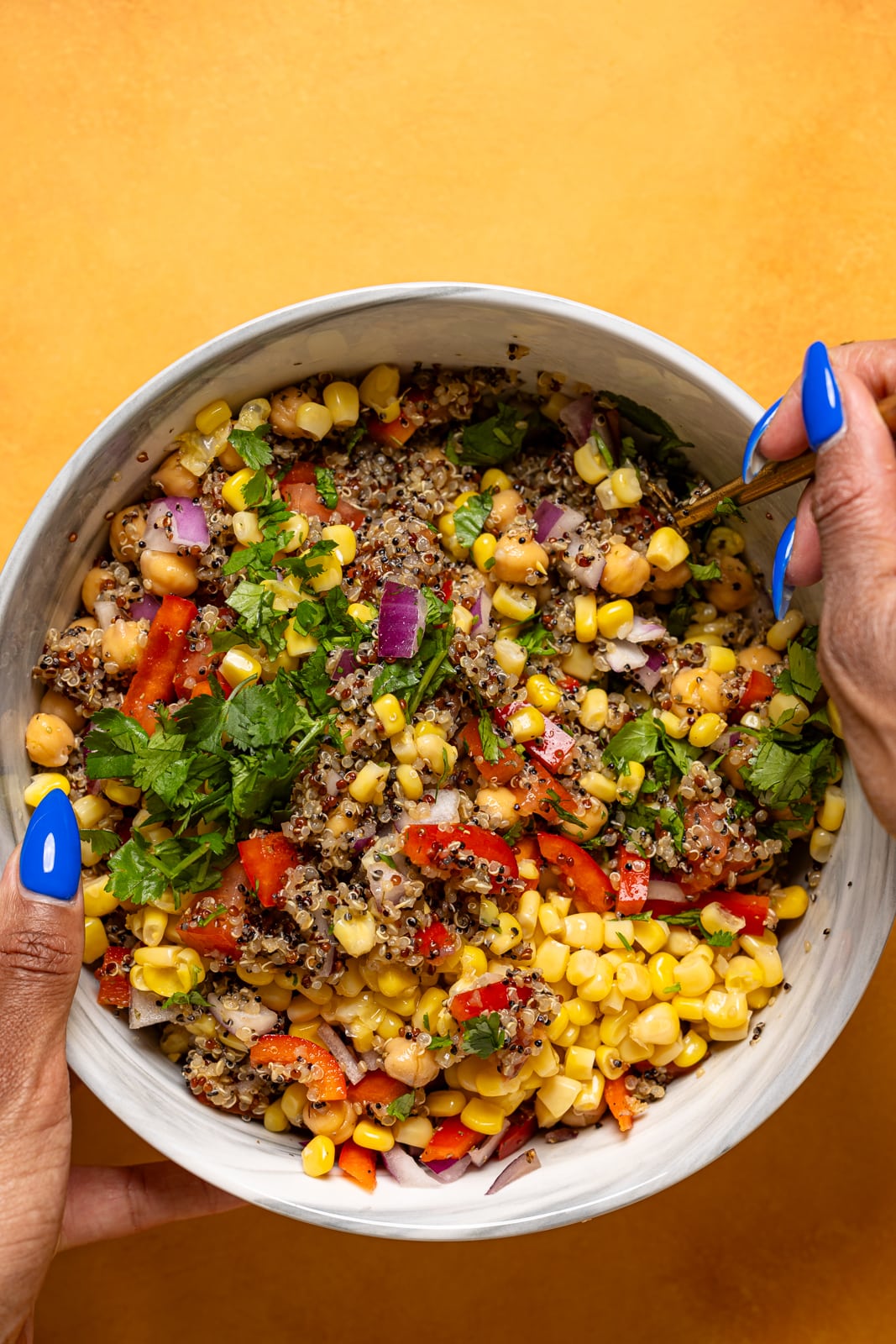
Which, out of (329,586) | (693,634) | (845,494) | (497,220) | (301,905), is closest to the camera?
(845,494)

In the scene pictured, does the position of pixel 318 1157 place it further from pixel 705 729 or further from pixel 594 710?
pixel 705 729

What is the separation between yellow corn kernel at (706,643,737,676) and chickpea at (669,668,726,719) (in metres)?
0.03

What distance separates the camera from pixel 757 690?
2982 mm

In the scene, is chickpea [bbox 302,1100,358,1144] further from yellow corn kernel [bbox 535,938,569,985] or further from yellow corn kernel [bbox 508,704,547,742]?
yellow corn kernel [bbox 508,704,547,742]

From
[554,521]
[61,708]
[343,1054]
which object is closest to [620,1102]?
[343,1054]

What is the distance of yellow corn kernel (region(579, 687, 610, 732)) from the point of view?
2.92 meters

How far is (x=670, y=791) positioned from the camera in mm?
2953

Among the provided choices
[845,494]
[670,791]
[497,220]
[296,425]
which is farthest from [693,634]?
[497,220]

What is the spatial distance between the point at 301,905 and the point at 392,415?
4.48 ft

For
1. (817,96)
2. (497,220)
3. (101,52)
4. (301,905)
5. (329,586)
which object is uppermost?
(817,96)

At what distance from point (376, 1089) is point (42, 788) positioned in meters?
1.18

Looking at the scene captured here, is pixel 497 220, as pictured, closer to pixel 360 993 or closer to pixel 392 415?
pixel 392 415

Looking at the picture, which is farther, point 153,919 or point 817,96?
point 817,96

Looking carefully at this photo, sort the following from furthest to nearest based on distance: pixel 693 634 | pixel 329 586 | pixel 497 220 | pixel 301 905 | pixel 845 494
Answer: pixel 497 220 → pixel 693 634 → pixel 329 586 → pixel 301 905 → pixel 845 494
